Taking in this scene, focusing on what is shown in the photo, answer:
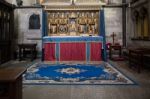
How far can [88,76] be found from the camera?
7574 mm

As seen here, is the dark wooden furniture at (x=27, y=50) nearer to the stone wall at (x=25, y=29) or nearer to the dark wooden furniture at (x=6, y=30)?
the dark wooden furniture at (x=6, y=30)

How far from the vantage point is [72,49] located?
458 inches

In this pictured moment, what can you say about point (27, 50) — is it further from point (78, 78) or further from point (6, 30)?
point (78, 78)

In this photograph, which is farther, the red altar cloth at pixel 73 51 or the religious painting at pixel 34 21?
the religious painting at pixel 34 21

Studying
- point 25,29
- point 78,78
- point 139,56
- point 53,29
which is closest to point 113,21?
point 53,29

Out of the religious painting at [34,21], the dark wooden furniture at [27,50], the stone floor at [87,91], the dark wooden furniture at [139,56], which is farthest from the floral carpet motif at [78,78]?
the religious painting at [34,21]

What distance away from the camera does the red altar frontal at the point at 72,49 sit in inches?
458

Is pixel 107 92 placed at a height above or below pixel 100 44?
below

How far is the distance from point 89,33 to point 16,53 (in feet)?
11.9

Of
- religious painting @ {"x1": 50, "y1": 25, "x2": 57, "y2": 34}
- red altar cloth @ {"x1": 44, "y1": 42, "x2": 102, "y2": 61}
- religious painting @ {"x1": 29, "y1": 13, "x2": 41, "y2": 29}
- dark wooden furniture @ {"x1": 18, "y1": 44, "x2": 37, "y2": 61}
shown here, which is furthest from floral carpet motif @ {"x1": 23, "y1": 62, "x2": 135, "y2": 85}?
religious painting @ {"x1": 29, "y1": 13, "x2": 41, "y2": 29}

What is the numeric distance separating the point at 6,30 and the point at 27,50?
152 centimetres

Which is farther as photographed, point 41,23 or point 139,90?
point 41,23

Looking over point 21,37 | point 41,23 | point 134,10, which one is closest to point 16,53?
point 21,37

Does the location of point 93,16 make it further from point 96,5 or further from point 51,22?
point 51,22
